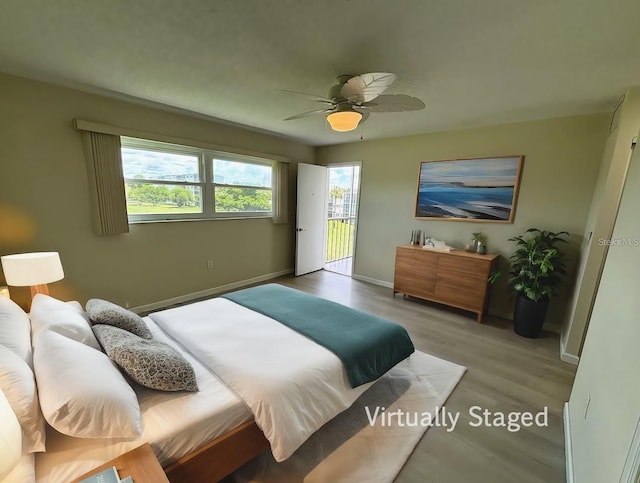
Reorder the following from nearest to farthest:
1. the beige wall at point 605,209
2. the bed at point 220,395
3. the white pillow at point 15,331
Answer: the bed at point 220,395 → the white pillow at point 15,331 → the beige wall at point 605,209

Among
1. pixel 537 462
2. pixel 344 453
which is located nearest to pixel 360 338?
pixel 344 453

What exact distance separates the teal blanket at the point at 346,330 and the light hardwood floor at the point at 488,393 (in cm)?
51

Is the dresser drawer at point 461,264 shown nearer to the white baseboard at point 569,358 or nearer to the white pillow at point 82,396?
the white baseboard at point 569,358

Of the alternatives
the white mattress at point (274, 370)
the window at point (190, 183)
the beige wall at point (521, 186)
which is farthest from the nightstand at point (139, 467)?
the beige wall at point (521, 186)

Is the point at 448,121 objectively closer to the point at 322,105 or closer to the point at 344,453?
the point at 322,105

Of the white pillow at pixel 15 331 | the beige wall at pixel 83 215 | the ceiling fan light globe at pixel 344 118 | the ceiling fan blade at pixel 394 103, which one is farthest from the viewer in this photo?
the beige wall at pixel 83 215

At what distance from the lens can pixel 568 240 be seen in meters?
2.96

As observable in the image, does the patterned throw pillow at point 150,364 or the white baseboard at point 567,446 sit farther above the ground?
the patterned throw pillow at point 150,364

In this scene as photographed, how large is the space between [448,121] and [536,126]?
92 centimetres

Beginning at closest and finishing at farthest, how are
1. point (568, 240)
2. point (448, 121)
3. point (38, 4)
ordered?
1. point (38, 4)
2. point (568, 240)
3. point (448, 121)

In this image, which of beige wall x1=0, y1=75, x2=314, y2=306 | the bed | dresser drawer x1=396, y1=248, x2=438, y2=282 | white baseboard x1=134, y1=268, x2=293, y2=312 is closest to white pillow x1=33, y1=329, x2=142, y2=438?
the bed

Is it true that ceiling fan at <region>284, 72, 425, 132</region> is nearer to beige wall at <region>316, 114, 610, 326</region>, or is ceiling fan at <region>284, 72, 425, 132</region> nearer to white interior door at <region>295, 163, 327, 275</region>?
beige wall at <region>316, 114, 610, 326</region>

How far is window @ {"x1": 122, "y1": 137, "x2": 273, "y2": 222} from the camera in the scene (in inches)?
121

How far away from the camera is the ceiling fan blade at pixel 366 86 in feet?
5.28
